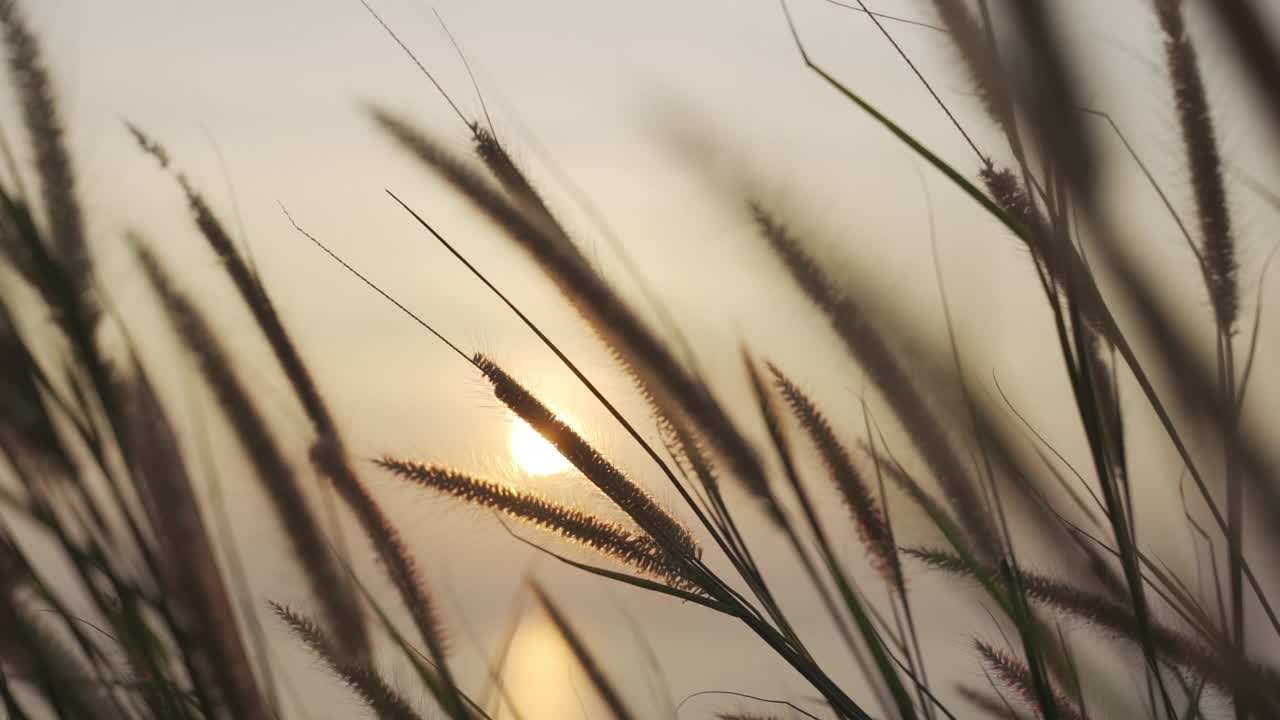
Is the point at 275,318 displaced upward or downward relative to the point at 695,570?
upward

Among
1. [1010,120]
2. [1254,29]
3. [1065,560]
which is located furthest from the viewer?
[1065,560]

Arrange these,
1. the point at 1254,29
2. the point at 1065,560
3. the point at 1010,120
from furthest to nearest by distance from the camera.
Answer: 1. the point at 1065,560
2. the point at 1010,120
3. the point at 1254,29

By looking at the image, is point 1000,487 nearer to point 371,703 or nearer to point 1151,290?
point 1151,290

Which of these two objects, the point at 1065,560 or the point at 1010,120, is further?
the point at 1065,560

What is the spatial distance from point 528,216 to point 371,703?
0.40m

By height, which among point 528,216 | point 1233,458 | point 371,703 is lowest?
point 371,703

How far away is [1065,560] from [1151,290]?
0.76ft

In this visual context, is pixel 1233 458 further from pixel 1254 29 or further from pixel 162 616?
pixel 162 616

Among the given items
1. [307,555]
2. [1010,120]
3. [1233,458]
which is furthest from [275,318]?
[1233,458]

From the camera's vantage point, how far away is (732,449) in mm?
791

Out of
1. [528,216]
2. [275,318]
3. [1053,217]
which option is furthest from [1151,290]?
[275,318]

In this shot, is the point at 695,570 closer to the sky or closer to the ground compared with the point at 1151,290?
closer to the ground

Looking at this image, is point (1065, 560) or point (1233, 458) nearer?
point (1233, 458)

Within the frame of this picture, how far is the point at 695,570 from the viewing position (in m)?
0.65
